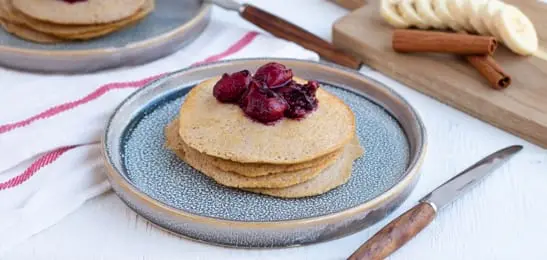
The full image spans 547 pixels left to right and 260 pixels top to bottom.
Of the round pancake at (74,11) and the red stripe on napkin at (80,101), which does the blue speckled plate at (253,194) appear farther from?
the round pancake at (74,11)

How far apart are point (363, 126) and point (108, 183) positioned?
1.52ft

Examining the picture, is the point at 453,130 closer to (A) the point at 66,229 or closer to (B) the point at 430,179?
(B) the point at 430,179

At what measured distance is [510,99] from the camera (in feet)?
5.17

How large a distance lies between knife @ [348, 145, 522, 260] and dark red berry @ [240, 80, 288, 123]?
0.86ft

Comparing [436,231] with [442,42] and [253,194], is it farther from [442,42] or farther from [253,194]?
[442,42]

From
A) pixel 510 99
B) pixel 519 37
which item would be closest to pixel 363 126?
pixel 510 99

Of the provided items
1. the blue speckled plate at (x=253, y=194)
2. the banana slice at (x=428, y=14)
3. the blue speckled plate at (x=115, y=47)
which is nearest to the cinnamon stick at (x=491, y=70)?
the banana slice at (x=428, y=14)

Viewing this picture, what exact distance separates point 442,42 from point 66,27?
0.81m

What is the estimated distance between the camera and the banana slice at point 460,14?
1756 mm

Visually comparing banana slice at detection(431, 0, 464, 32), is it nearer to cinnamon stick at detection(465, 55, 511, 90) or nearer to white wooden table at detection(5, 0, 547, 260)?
cinnamon stick at detection(465, 55, 511, 90)

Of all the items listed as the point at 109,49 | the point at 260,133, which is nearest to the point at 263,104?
the point at 260,133

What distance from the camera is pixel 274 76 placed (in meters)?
1.35

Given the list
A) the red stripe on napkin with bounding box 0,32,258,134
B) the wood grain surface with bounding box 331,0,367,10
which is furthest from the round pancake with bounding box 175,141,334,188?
the wood grain surface with bounding box 331,0,367,10

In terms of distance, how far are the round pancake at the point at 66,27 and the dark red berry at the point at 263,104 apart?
582 mm
